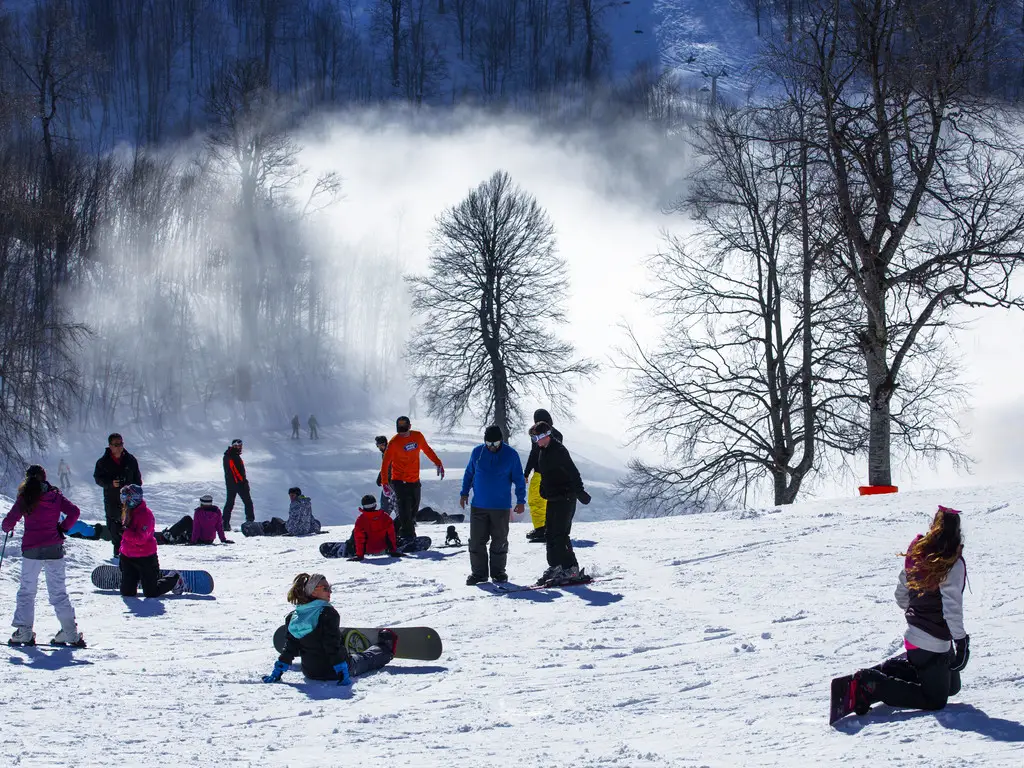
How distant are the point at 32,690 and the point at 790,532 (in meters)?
9.06

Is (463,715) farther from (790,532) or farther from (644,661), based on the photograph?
(790,532)

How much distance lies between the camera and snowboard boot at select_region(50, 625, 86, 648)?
9.23 meters

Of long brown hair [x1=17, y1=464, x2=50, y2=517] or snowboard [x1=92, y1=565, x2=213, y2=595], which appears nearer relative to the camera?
long brown hair [x1=17, y1=464, x2=50, y2=517]

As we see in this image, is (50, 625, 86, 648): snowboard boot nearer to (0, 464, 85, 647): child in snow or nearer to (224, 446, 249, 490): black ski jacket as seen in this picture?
(0, 464, 85, 647): child in snow

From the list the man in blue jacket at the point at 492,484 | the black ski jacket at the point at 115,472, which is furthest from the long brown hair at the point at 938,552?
the black ski jacket at the point at 115,472

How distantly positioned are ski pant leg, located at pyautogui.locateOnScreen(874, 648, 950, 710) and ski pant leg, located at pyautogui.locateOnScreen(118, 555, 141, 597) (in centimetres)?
900

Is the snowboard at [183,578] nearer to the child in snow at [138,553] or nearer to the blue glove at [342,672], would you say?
the child in snow at [138,553]

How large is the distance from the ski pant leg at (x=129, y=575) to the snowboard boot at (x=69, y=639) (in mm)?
2844

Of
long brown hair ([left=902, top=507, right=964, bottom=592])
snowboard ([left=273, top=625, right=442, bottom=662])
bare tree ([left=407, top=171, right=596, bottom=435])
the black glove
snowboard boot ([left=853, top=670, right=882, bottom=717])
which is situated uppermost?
bare tree ([left=407, top=171, right=596, bottom=435])

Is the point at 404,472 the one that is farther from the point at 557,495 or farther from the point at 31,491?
the point at 31,491

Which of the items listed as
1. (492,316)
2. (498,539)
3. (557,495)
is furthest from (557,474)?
(492,316)

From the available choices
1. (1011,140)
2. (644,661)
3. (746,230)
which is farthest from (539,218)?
(644,661)

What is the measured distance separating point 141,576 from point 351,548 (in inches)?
134

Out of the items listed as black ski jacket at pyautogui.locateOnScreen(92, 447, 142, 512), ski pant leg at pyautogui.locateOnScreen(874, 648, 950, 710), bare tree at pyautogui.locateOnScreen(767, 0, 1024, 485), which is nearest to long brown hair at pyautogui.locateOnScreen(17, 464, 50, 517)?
black ski jacket at pyautogui.locateOnScreen(92, 447, 142, 512)
